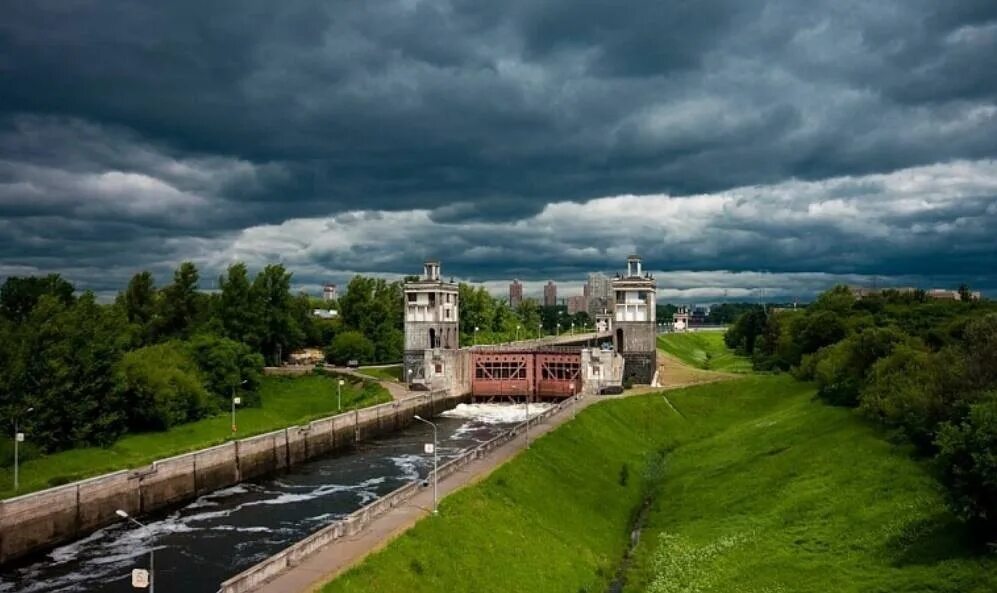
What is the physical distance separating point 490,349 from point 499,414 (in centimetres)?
1647

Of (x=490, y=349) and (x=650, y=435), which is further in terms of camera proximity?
(x=490, y=349)

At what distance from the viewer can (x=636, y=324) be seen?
109250 mm

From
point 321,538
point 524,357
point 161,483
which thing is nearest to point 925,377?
point 321,538

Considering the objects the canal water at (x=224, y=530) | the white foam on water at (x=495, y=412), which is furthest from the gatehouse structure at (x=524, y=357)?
the canal water at (x=224, y=530)

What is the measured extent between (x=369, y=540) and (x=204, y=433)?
50342mm

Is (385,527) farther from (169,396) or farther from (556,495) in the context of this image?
(169,396)

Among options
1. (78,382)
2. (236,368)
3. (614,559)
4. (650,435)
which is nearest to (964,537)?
(614,559)

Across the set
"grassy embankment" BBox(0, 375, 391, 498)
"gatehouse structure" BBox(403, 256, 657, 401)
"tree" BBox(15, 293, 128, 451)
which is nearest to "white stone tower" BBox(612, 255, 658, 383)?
"gatehouse structure" BBox(403, 256, 657, 401)

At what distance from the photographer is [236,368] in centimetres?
10075

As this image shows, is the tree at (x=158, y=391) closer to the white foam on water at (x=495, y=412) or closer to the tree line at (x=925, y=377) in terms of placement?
the white foam on water at (x=495, y=412)

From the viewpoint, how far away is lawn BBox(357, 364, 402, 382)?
12144cm

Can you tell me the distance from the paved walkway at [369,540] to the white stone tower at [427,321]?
56.5 metres

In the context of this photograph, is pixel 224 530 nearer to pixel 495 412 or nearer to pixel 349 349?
pixel 495 412

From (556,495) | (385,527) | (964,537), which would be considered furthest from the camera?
(556,495)
